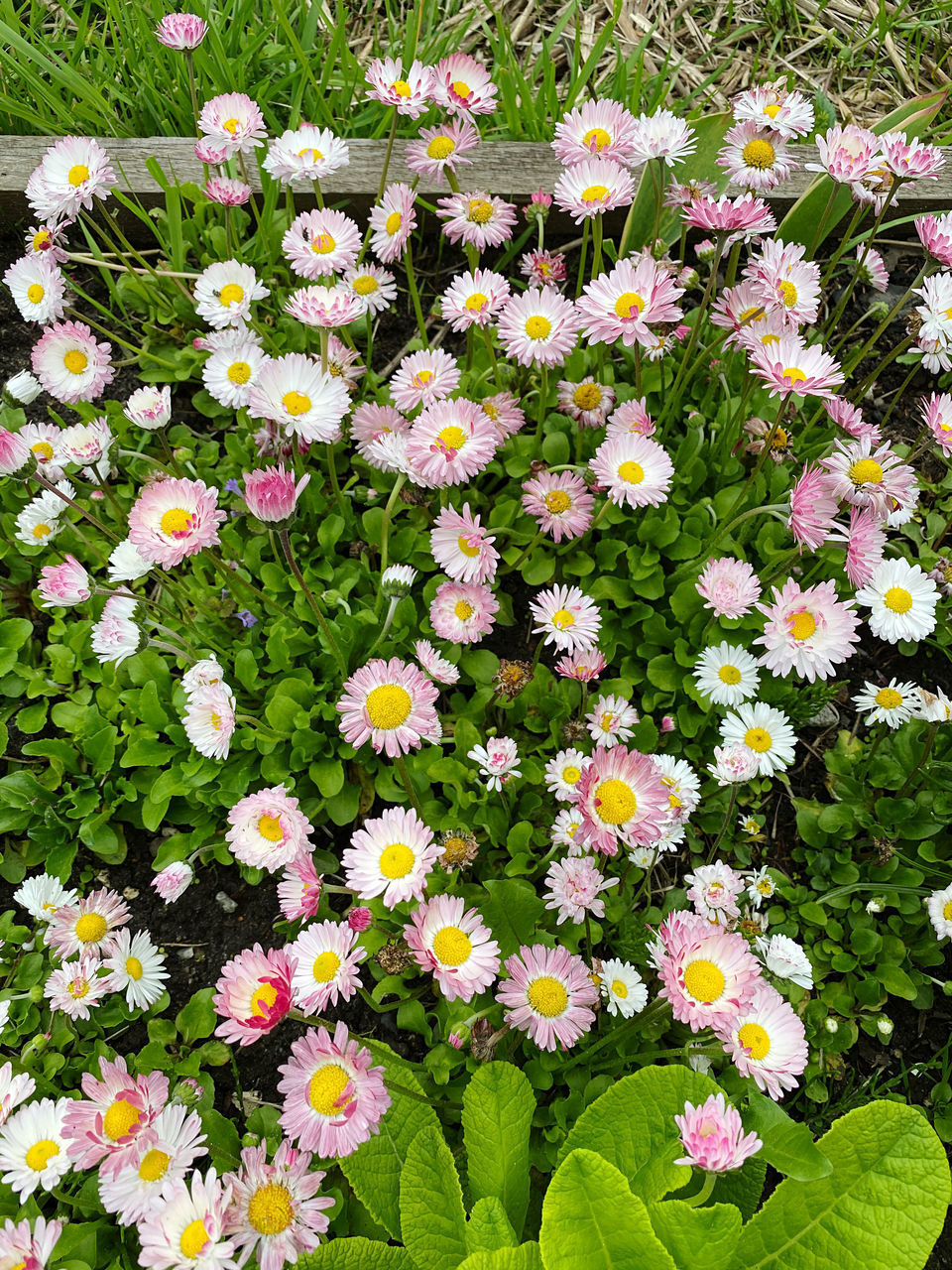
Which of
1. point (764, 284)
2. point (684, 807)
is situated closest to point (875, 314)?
point (764, 284)

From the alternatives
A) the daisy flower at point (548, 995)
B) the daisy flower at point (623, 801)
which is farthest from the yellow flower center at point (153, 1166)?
the daisy flower at point (623, 801)

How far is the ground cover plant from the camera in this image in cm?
156

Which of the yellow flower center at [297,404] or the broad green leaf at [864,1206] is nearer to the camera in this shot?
the broad green leaf at [864,1206]

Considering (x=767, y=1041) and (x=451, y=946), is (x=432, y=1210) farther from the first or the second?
(x=767, y=1041)

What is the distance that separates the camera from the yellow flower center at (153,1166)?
150 cm

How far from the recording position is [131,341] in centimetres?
283

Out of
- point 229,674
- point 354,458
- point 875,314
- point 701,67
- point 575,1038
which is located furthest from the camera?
point 701,67

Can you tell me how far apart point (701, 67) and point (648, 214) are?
1345 mm

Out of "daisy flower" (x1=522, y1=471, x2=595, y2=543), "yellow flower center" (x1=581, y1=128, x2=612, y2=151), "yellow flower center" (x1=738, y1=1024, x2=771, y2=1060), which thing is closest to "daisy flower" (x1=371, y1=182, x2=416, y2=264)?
"yellow flower center" (x1=581, y1=128, x2=612, y2=151)

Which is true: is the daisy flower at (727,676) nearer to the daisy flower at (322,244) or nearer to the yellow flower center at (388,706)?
the yellow flower center at (388,706)

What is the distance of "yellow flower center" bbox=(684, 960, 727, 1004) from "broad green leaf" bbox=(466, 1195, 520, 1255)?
452 millimetres

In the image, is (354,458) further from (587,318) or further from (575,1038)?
(575,1038)

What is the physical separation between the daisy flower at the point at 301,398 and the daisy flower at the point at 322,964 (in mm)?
985

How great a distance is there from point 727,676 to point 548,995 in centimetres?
81
